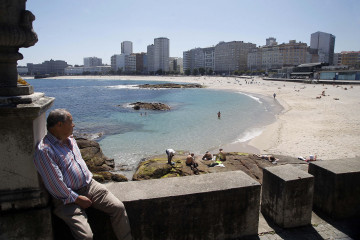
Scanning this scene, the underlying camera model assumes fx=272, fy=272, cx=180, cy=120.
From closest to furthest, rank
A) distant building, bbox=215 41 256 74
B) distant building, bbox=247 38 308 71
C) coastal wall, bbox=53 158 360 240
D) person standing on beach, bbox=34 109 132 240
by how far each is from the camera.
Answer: person standing on beach, bbox=34 109 132 240, coastal wall, bbox=53 158 360 240, distant building, bbox=247 38 308 71, distant building, bbox=215 41 256 74

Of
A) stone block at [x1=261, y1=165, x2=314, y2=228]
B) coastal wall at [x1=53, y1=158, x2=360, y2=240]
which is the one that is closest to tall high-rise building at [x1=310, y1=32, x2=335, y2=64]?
stone block at [x1=261, y1=165, x2=314, y2=228]

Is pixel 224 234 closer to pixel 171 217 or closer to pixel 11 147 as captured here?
pixel 171 217

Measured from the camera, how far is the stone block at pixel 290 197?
3.61m

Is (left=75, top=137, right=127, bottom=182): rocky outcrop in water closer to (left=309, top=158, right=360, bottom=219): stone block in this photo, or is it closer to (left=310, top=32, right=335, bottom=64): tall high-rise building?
(left=309, top=158, right=360, bottom=219): stone block

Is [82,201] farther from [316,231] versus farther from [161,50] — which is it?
[161,50]

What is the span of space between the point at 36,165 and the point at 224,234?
2281 mm

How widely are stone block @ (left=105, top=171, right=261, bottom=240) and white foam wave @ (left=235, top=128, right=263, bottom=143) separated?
16.4m

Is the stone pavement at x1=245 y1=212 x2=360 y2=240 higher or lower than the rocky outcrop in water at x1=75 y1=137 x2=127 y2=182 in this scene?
higher

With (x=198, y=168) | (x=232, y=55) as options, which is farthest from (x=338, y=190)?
(x=232, y=55)

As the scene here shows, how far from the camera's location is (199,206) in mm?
3119

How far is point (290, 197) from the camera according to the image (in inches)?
143

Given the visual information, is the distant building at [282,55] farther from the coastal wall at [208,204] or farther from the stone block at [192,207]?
the stone block at [192,207]

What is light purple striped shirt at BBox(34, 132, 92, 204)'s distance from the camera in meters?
2.29

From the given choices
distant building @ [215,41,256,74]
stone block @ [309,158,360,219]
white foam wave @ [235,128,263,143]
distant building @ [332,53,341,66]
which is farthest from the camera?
distant building @ [215,41,256,74]
